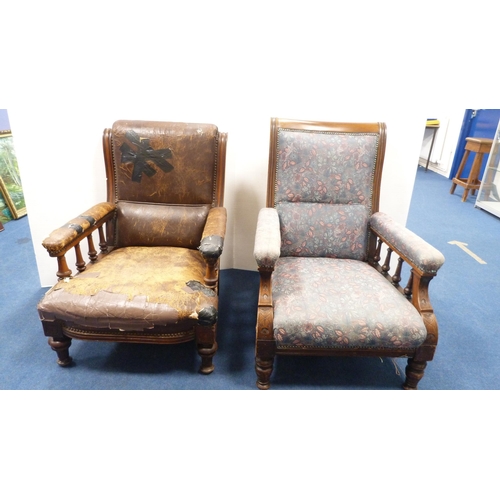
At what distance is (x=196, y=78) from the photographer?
6.23 ft

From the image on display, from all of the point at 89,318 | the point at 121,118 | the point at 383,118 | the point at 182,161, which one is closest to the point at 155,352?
the point at 89,318

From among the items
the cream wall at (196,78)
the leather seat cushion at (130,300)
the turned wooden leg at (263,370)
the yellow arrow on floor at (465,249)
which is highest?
the cream wall at (196,78)

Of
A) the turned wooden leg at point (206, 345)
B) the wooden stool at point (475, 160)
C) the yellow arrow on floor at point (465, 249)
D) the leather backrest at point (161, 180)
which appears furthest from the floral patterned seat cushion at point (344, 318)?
the wooden stool at point (475, 160)

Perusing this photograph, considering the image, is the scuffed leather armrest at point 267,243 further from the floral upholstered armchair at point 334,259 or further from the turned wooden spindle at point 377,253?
the turned wooden spindle at point 377,253

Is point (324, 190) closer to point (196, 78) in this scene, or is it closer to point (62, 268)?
point (196, 78)

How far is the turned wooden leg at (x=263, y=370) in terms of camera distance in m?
1.42

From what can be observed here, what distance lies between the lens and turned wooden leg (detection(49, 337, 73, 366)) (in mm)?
1504

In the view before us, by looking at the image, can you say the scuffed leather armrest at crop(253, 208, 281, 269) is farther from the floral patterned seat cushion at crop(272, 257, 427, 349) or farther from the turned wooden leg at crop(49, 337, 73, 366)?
the turned wooden leg at crop(49, 337, 73, 366)

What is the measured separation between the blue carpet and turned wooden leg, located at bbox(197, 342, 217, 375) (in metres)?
0.03

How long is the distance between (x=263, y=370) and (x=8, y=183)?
3.14 metres

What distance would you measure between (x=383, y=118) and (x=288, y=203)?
→ 0.75m

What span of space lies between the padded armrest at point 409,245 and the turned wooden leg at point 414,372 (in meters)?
0.38

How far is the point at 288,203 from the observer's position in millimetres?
1790

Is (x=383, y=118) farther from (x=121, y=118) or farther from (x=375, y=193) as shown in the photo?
(x=121, y=118)
